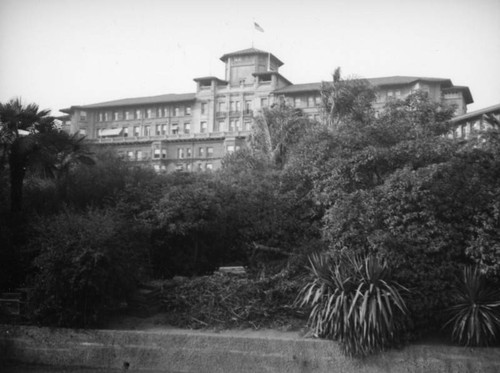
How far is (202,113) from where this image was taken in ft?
299

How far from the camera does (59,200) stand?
79.7ft

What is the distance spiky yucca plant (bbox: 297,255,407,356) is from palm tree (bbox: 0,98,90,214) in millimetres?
12575

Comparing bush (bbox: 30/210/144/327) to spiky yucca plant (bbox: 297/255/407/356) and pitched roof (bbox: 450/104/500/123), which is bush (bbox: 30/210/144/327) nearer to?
spiky yucca plant (bbox: 297/255/407/356)

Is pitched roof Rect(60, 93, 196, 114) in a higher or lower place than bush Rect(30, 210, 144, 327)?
higher

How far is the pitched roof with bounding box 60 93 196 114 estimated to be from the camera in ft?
302

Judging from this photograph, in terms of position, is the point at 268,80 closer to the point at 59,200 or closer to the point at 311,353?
the point at 59,200

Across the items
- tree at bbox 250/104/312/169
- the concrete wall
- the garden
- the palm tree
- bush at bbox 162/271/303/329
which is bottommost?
the concrete wall

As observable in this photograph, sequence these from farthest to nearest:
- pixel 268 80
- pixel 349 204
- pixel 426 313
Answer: pixel 268 80 → pixel 349 204 → pixel 426 313

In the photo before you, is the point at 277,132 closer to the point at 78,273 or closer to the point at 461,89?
the point at 78,273

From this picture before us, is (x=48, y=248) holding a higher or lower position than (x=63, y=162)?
lower

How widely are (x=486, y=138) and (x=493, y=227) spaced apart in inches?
159

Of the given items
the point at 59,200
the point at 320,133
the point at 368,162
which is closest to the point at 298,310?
the point at 368,162

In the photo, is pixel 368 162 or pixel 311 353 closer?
pixel 311 353

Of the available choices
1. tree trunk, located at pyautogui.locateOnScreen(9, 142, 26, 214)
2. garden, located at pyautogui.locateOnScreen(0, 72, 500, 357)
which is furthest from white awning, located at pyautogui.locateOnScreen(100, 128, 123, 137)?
tree trunk, located at pyautogui.locateOnScreen(9, 142, 26, 214)
